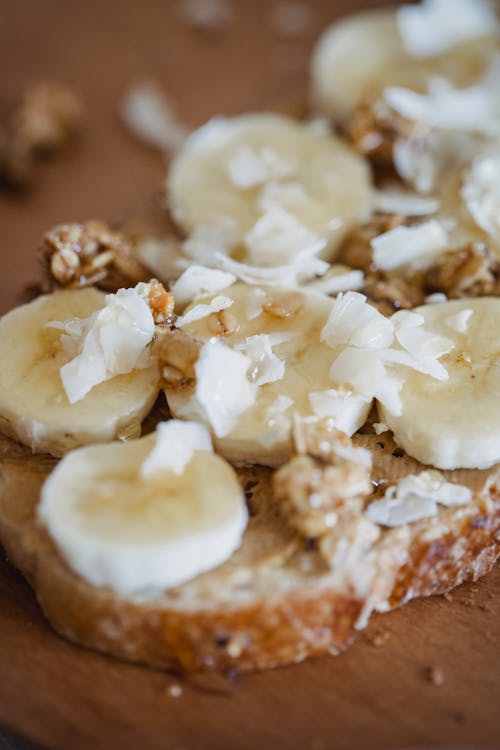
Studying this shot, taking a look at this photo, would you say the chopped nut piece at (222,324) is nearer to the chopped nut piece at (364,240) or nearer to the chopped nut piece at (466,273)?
the chopped nut piece at (364,240)

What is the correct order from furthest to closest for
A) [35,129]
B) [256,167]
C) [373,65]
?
[35,129] < [373,65] < [256,167]

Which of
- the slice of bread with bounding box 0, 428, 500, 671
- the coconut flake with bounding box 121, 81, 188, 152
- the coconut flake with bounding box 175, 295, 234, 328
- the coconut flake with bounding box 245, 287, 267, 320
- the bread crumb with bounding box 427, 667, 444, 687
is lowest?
the bread crumb with bounding box 427, 667, 444, 687

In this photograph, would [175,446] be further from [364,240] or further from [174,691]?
[364,240]

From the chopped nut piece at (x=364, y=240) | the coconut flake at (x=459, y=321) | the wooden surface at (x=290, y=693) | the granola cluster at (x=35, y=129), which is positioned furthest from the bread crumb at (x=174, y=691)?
the granola cluster at (x=35, y=129)

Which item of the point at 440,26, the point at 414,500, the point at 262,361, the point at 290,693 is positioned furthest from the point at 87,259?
the point at 440,26

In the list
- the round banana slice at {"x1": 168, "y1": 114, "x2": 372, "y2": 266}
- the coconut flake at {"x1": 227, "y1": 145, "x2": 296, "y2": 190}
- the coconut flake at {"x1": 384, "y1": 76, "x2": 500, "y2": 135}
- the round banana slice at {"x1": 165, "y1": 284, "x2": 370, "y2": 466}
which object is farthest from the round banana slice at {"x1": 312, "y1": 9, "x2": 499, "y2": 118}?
the round banana slice at {"x1": 165, "y1": 284, "x2": 370, "y2": 466}

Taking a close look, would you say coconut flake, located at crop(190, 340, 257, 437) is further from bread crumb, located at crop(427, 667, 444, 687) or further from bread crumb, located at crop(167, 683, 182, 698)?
bread crumb, located at crop(427, 667, 444, 687)
